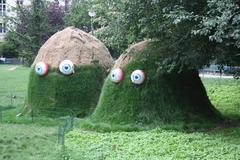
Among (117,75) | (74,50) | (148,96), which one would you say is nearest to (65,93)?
(74,50)

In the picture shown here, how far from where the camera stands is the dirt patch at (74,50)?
14.9 m

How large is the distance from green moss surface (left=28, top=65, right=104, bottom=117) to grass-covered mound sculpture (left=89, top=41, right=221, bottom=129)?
166cm

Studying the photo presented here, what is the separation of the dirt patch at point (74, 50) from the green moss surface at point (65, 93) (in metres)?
0.35

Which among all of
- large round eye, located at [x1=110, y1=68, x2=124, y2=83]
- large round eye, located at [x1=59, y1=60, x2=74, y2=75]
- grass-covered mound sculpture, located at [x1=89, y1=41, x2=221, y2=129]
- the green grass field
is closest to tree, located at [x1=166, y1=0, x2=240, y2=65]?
the green grass field

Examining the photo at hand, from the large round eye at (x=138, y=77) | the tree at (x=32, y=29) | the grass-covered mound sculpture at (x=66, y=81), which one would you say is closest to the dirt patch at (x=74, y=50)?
the grass-covered mound sculpture at (x=66, y=81)

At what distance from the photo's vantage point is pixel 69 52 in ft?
49.4

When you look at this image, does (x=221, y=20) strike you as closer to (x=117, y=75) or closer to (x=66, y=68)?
(x=117, y=75)

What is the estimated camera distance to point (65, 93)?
14.6 meters

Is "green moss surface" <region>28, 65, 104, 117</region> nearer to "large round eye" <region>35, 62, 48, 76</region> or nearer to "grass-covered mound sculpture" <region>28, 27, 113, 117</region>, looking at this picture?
"grass-covered mound sculpture" <region>28, 27, 113, 117</region>

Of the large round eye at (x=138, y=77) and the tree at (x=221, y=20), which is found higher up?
the tree at (x=221, y=20)

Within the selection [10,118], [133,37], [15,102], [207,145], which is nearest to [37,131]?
[10,118]

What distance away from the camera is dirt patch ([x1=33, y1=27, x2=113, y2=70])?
14.9 metres

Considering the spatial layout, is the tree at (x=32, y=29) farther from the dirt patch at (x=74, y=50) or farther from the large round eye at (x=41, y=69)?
the large round eye at (x=41, y=69)

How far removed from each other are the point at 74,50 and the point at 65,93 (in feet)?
4.76
